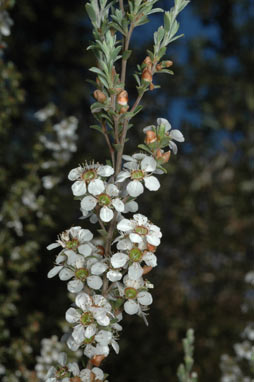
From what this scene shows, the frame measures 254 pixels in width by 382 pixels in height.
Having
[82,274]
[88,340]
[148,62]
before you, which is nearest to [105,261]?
[82,274]

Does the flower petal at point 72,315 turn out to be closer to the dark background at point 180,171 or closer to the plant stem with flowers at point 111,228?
the plant stem with flowers at point 111,228

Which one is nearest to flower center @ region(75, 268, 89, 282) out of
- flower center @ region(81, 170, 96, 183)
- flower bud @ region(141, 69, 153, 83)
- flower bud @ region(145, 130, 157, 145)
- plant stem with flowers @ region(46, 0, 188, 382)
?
plant stem with flowers @ region(46, 0, 188, 382)

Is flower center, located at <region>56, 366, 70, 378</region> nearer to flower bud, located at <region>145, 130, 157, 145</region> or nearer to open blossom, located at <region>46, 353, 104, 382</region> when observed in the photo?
open blossom, located at <region>46, 353, 104, 382</region>

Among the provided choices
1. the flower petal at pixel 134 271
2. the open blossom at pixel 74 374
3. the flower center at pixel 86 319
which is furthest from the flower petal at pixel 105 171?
the open blossom at pixel 74 374

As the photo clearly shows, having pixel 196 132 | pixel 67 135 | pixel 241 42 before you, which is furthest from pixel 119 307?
pixel 241 42

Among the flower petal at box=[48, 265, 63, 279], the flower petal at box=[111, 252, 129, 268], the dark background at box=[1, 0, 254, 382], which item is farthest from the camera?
the dark background at box=[1, 0, 254, 382]

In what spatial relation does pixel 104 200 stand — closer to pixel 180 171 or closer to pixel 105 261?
pixel 105 261
